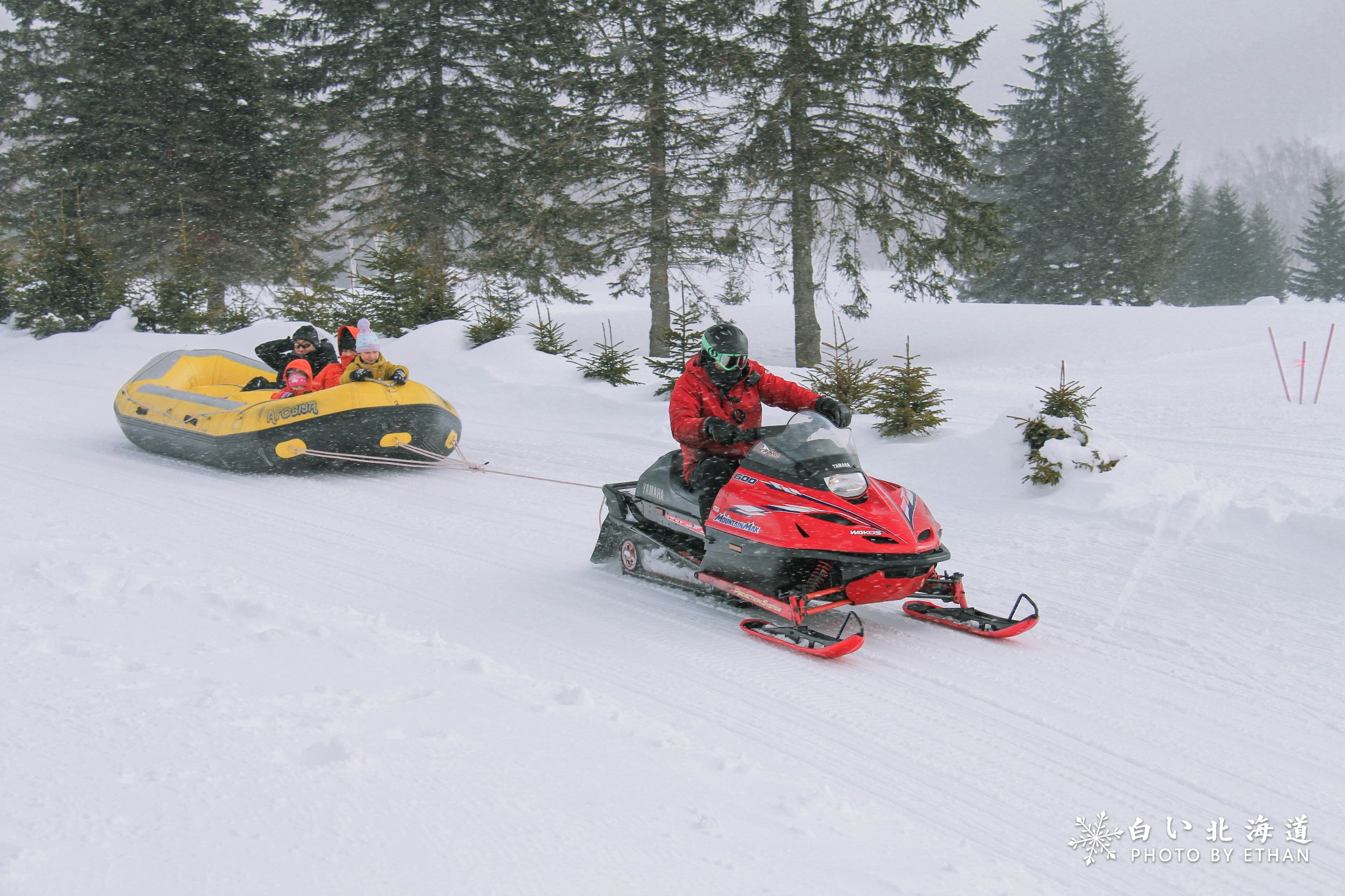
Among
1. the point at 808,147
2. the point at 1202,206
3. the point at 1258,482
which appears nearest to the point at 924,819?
the point at 1258,482

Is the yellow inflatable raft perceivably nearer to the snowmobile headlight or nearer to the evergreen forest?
the evergreen forest

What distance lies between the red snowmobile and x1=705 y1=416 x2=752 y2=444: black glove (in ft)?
0.31

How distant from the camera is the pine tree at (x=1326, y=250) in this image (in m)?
38.0

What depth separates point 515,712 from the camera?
3.32 meters

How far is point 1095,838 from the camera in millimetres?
2711

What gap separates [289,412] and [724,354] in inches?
178

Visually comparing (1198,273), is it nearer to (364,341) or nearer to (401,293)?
(401,293)

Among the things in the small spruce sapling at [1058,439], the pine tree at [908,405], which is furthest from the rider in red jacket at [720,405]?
the pine tree at [908,405]

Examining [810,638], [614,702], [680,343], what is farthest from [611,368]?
[614,702]

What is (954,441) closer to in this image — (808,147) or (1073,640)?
(1073,640)

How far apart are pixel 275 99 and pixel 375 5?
A: 124 inches

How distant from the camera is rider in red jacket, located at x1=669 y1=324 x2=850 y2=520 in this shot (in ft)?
15.6

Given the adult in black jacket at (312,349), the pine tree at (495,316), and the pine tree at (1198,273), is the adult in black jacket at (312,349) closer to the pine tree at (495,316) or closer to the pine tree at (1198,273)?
the pine tree at (495,316)

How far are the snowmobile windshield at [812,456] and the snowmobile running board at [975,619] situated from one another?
767 millimetres
